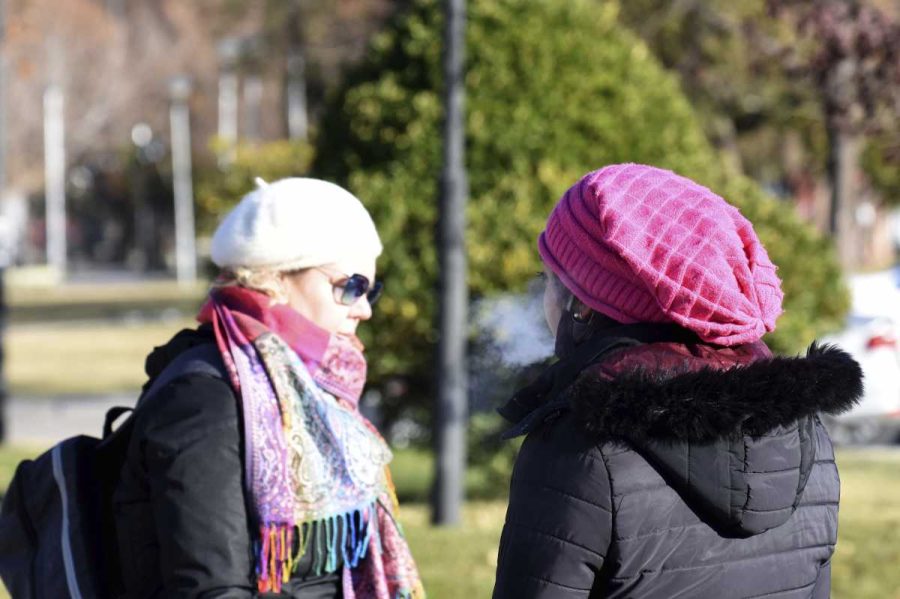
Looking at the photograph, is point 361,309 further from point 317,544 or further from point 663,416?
point 663,416

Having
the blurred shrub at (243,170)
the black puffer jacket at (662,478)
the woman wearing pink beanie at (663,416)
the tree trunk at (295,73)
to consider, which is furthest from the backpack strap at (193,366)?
the tree trunk at (295,73)

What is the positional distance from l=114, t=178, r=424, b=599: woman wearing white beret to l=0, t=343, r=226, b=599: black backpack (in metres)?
0.03

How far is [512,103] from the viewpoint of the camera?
8.73 metres

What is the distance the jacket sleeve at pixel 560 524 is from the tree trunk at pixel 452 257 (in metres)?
5.57

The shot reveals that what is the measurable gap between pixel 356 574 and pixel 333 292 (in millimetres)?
604

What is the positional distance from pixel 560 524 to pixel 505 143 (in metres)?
6.69

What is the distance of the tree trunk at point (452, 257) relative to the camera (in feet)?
24.8

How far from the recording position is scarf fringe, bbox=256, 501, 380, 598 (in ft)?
8.61

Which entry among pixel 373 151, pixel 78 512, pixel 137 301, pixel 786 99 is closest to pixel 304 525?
pixel 78 512

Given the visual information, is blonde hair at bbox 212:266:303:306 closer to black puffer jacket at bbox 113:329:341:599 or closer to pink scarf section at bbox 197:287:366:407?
pink scarf section at bbox 197:287:366:407

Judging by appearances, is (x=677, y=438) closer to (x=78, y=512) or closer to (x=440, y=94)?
(x=78, y=512)

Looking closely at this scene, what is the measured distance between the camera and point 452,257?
298 inches

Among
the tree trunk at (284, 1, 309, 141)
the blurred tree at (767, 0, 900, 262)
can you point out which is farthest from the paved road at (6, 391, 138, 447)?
the tree trunk at (284, 1, 309, 141)

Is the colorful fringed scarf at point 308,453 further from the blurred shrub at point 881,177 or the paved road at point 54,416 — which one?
the blurred shrub at point 881,177
